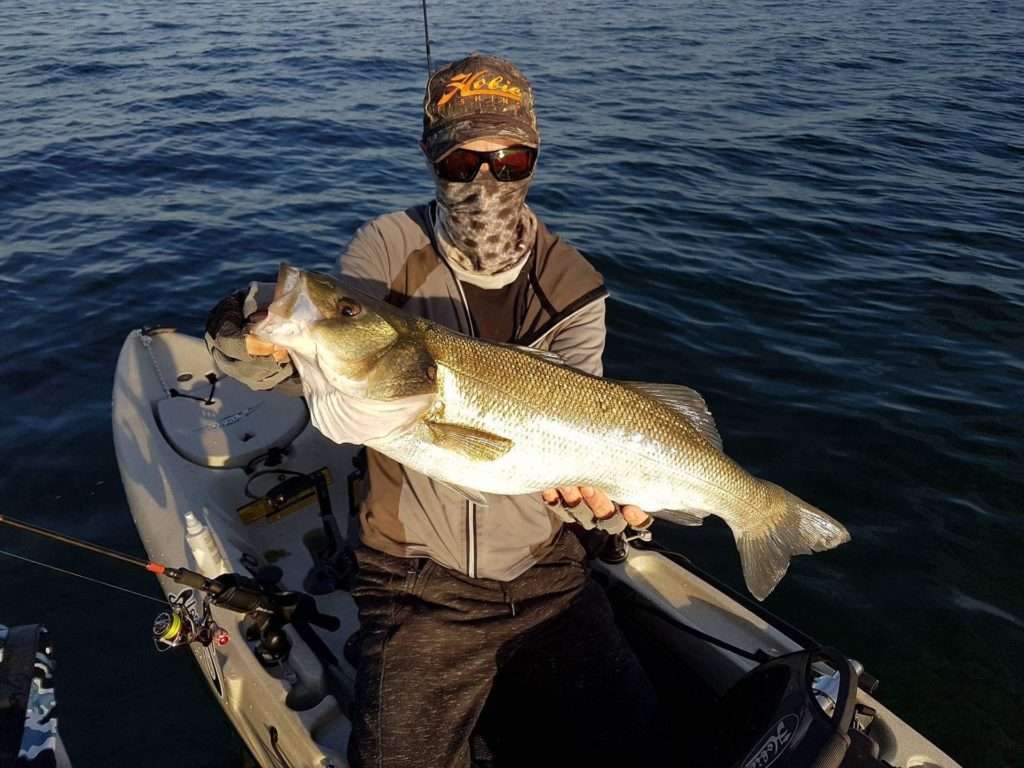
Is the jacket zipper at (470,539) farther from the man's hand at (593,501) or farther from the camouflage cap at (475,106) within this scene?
the camouflage cap at (475,106)

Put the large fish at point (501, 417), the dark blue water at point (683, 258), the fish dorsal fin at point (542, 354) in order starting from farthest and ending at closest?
the dark blue water at point (683, 258) → the fish dorsal fin at point (542, 354) → the large fish at point (501, 417)

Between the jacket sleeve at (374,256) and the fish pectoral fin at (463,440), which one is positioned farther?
the jacket sleeve at (374,256)

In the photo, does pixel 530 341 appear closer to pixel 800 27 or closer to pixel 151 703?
pixel 151 703

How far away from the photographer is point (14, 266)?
952cm

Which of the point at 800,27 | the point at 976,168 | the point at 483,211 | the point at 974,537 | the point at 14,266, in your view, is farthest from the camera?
the point at 800,27

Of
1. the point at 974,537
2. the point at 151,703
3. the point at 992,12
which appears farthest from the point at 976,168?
the point at 992,12

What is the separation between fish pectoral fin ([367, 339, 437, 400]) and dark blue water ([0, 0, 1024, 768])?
289cm

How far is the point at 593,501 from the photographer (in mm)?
3393

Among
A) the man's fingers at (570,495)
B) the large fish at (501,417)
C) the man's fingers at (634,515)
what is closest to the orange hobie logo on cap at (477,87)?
the large fish at (501,417)

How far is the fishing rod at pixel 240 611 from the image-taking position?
3.35 meters

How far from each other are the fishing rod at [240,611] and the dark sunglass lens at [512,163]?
7.82ft

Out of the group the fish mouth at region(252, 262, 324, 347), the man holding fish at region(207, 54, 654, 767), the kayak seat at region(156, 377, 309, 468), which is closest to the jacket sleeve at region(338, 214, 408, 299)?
the man holding fish at region(207, 54, 654, 767)

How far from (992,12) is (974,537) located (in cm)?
2971

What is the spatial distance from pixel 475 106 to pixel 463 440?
152 cm
